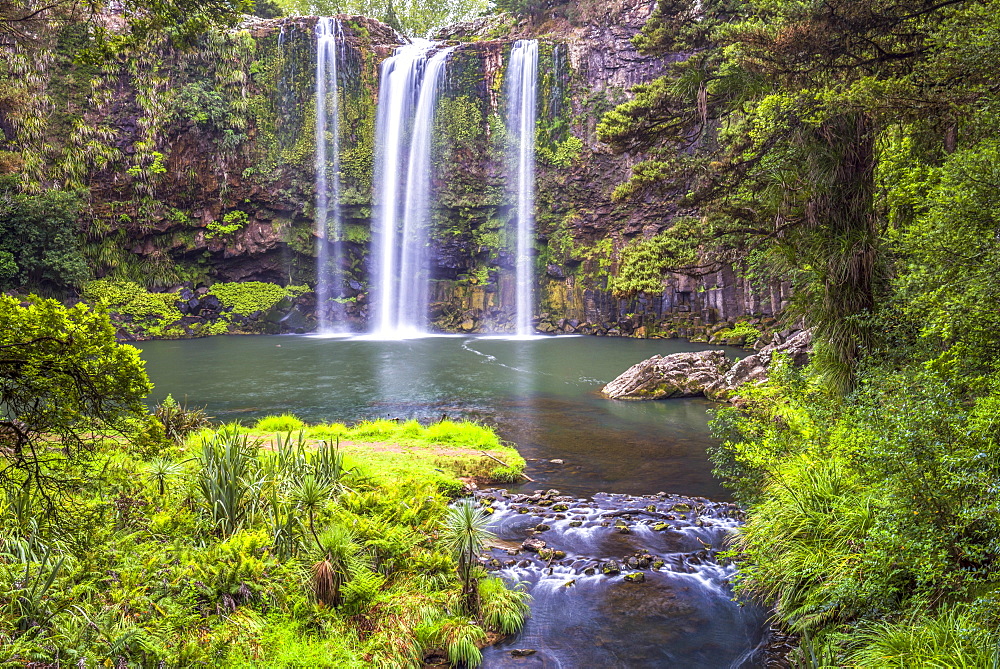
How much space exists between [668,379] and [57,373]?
→ 15.9 metres

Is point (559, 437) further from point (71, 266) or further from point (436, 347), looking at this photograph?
point (71, 266)

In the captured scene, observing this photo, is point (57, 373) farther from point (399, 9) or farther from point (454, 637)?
point (399, 9)

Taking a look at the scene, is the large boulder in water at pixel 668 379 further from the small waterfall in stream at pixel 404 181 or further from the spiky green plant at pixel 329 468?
the small waterfall in stream at pixel 404 181

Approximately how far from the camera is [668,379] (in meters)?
17.5

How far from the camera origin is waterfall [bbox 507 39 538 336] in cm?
3756

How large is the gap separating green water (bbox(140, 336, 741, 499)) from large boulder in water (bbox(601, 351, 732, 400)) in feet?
1.92

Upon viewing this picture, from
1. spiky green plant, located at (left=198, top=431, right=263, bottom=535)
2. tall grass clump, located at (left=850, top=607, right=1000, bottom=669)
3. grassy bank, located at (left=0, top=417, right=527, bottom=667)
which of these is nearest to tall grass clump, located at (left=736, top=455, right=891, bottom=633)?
tall grass clump, located at (left=850, top=607, right=1000, bottom=669)

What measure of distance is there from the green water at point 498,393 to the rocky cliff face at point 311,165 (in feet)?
24.7

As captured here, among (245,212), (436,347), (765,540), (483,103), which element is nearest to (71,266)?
(245,212)

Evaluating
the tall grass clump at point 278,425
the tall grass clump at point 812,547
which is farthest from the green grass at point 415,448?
the tall grass clump at point 812,547

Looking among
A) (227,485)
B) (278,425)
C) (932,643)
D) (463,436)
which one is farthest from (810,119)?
(278,425)

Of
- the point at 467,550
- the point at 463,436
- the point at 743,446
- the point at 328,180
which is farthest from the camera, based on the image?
the point at 328,180

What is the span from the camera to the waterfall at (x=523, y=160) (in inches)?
1479

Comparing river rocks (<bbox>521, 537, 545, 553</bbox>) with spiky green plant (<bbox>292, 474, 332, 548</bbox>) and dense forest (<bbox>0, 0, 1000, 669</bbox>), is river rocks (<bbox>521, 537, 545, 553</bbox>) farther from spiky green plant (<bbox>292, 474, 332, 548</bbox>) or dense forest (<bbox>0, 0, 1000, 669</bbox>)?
spiky green plant (<bbox>292, 474, 332, 548</bbox>)
